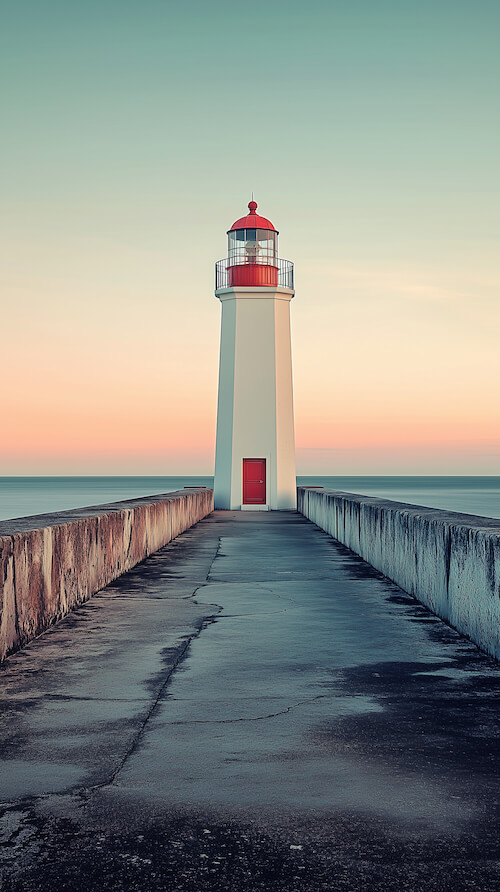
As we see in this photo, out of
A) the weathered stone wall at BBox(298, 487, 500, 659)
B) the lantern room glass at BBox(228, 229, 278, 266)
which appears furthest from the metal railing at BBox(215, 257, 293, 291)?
the weathered stone wall at BBox(298, 487, 500, 659)

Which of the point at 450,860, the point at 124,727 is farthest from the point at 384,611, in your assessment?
the point at 450,860

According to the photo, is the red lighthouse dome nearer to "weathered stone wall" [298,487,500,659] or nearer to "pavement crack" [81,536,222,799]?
"weathered stone wall" [298,487,500,659]

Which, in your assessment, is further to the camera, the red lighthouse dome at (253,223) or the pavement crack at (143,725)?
the red lighthouse dome at (253,223)

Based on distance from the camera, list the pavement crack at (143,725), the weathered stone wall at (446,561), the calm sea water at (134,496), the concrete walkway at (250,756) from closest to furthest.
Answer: the concrete walkway at (250,756) → the pavement crack at (143,725) → the weathered stone wall at (446,561) → the calm sea water at (134,496)

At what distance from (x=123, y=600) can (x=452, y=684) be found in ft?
14.1

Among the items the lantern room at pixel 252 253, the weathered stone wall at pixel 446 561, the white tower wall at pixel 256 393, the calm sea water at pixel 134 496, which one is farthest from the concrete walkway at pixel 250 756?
the calm sea water at pixel 134 496

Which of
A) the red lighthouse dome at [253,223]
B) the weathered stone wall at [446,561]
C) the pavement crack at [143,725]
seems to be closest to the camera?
the pavement crack at [143,725]

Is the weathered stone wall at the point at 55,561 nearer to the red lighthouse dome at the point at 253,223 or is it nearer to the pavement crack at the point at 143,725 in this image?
the pavement crack at the point at 143,725

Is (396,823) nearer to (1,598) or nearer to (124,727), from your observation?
(124,727)

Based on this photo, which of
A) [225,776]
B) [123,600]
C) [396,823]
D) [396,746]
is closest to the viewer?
[396,823]

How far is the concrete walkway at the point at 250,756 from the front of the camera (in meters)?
2.74

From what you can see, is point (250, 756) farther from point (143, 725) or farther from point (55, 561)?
point (55, 561)

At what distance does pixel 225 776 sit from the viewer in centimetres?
353

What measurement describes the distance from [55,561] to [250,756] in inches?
157
